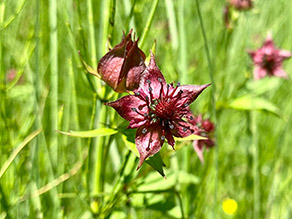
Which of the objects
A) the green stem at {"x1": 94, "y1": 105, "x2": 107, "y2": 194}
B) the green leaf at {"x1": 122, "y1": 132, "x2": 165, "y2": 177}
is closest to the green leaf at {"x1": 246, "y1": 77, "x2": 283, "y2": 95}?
the green stem at {"x1": 94, "y1": 105, "x2": 107, "y2": 194}

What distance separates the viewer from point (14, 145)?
4.17ft

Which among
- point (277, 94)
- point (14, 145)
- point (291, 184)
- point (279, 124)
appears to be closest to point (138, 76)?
point (14, 145)

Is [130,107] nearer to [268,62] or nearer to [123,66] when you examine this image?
[123,66]

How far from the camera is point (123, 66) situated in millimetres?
829

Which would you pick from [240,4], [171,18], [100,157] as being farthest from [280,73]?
[100,157]

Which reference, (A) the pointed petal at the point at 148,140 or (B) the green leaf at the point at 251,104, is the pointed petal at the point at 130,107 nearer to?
(A) the pointed petal at the point at 148,140

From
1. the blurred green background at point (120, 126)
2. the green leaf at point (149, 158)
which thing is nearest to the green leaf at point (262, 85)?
the blurred green background at point (120, 126)

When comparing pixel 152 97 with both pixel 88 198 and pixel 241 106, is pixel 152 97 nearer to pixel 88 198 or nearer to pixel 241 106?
pixel 88 198

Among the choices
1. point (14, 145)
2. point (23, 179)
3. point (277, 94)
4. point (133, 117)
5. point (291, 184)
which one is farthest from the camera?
point (277, 94)

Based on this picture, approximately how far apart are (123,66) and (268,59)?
1147 millimetres

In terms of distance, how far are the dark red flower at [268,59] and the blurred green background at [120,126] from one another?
7cm

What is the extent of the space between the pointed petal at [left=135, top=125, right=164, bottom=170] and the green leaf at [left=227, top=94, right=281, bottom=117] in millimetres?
699

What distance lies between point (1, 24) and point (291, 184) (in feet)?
4.86

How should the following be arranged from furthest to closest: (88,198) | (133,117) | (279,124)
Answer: (279,124), (88,198), (133,117)
